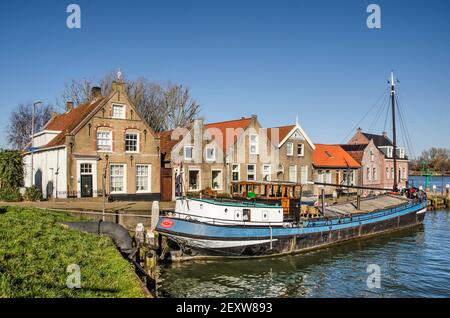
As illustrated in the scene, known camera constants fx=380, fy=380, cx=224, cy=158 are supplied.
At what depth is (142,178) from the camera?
32.4 metres

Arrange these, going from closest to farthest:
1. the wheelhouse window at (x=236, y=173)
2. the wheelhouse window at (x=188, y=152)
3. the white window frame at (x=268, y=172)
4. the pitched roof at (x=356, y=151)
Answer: the wheelhouse window at (x=188, y=152), the wheelhouse window at (x=236, y=173), the white window frame at (x=268, y=172), the pitched roof at (x=356, y=151)

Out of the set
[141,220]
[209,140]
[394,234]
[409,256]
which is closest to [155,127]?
[209,140]

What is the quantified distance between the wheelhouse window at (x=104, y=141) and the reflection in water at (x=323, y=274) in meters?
14.0

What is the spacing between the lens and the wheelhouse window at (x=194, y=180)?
34844mm

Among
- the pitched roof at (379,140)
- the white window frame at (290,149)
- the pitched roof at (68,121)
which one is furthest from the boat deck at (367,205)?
the pitched roof at (379,140)

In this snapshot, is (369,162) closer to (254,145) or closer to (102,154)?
(254,145)

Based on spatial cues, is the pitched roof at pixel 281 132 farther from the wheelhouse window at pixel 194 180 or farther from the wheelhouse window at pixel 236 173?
the wheelhouse window at pixel 194 180

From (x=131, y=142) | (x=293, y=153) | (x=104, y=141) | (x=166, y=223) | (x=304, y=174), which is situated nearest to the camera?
(x=166, y=223)

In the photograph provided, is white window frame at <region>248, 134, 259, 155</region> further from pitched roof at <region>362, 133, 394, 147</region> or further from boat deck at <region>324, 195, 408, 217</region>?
pitched roof at <region>362, 133, 394, 147</region>

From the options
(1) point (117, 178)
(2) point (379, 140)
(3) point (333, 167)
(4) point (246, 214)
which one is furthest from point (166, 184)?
(2) point (379, 140)

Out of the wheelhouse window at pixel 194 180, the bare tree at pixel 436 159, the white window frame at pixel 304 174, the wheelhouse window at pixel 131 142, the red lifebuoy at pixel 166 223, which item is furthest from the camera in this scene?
the bare tree at pixel 436 159

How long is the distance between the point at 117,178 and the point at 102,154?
2.35 m
